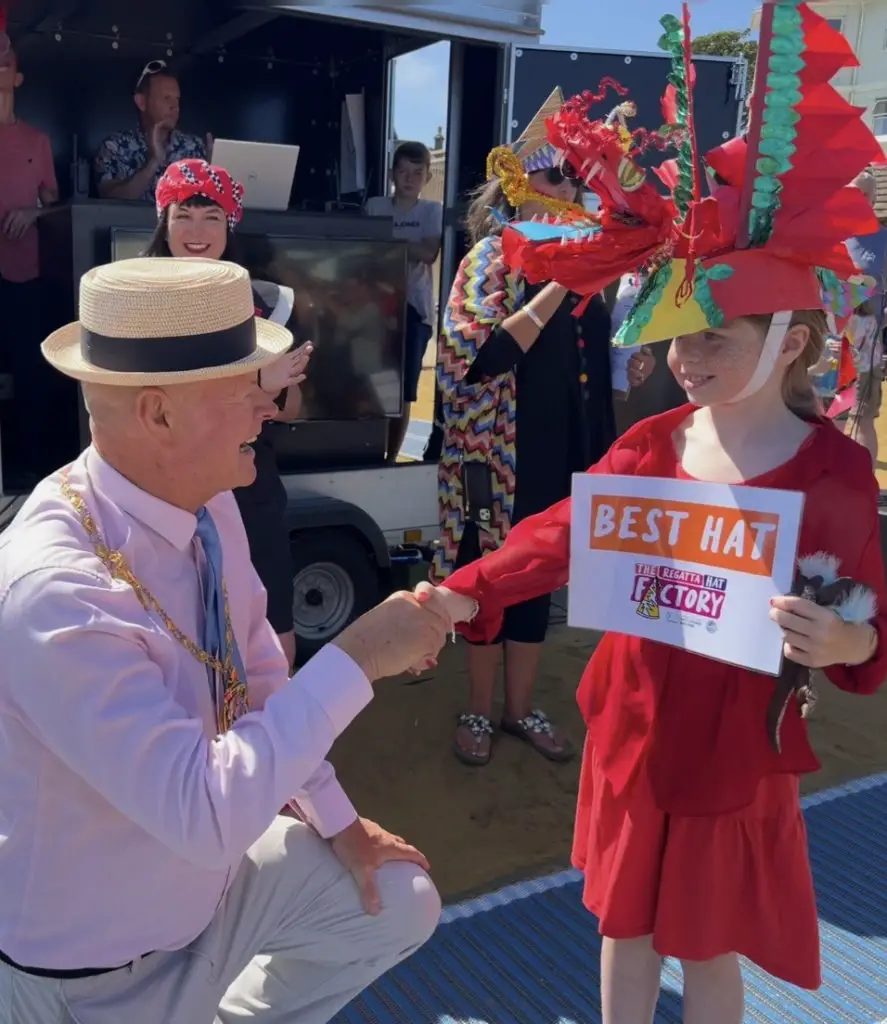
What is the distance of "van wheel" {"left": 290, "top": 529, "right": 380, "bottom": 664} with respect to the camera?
4.48 meters

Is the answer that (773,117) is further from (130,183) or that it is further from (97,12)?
(97,12)

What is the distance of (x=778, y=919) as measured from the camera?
186 centimetres

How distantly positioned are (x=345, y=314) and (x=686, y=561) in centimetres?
286

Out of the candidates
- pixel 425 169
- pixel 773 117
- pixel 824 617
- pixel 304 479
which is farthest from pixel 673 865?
pixel 425 169

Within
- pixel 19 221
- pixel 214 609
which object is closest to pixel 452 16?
pixel 19 221

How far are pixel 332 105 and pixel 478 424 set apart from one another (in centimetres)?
337

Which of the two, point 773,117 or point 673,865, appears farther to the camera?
point 673,865

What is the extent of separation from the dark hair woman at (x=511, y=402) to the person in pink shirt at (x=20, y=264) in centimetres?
208

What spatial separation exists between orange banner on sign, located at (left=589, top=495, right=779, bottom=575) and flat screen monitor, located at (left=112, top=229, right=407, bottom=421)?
8.11 ft

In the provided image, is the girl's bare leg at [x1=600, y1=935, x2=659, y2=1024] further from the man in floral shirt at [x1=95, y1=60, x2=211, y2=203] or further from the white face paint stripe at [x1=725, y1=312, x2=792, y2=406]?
the man in floral shirt at [x1=95, y1=60, x2=211, y2=203]

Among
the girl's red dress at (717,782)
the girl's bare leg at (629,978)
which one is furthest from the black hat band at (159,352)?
the girl's bare leg at (629,978)

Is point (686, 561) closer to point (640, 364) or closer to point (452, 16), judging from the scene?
point (640, 364)

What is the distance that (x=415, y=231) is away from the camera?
5.71m

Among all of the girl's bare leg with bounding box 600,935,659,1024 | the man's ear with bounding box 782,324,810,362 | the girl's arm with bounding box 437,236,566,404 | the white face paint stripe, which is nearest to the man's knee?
the girl's bare leg with bounding box 600,935,659,1024
